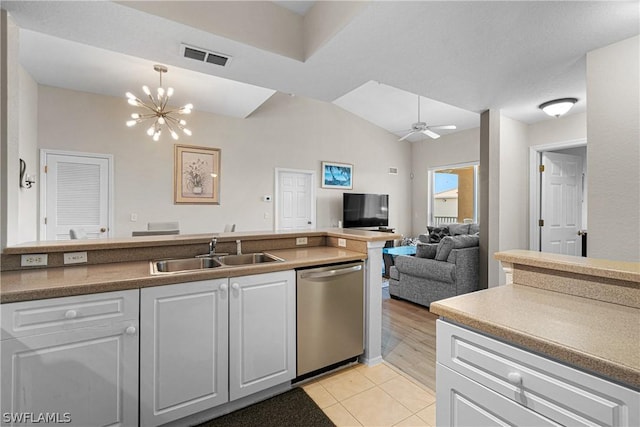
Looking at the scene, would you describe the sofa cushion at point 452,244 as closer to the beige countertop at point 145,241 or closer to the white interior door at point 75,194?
the beige countertop at point 145,241

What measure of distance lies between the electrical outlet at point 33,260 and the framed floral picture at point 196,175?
10.4 ft

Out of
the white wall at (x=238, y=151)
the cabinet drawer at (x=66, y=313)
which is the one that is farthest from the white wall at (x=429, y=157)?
the cabinet drawer at (x=66, y=313)

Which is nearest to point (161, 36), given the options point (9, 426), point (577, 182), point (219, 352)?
point (219, 352)

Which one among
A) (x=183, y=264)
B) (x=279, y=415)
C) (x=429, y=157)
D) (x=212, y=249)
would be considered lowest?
(x=279, y=415)

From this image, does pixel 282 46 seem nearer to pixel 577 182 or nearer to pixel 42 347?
pixel 42 347

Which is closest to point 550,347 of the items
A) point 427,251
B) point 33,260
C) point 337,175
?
point 33,260

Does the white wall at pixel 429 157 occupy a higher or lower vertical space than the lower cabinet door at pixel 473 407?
higher

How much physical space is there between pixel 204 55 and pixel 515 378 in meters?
2.60

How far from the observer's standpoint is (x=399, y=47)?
6.95ft

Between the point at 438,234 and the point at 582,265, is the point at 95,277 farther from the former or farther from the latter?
the point at 438,234

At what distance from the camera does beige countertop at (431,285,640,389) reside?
740 mm

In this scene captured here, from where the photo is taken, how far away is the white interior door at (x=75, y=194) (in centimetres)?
398

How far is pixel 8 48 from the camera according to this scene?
69.4 inches

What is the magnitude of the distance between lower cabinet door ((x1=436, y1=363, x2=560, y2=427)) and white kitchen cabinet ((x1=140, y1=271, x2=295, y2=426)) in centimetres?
110
